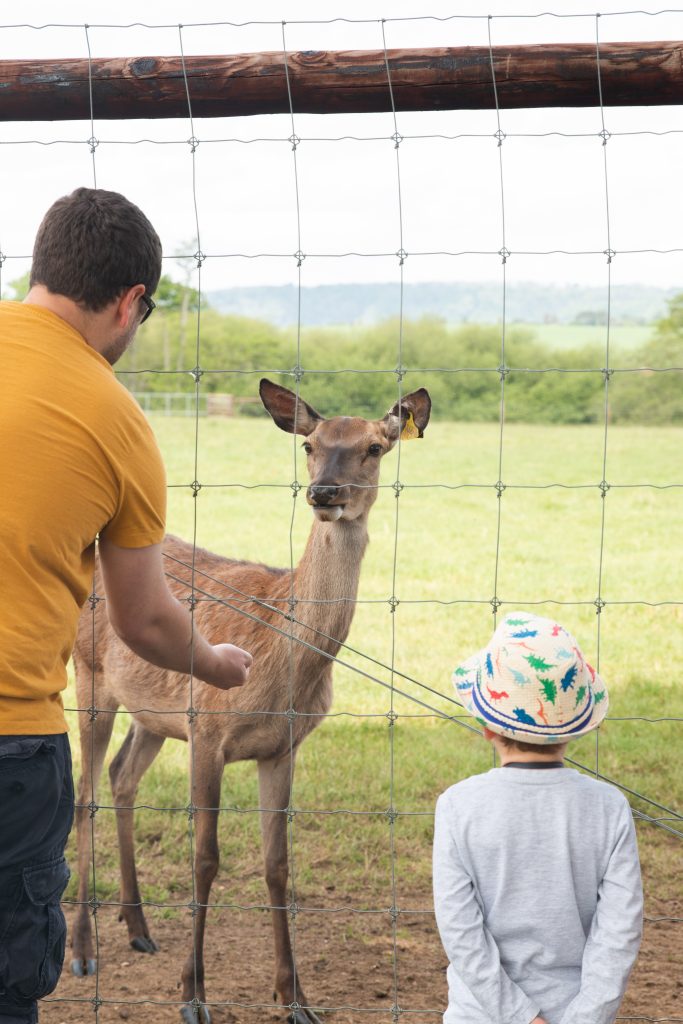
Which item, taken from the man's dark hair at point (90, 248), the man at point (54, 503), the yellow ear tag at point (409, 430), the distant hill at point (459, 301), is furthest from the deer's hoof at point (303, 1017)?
the distant hill at point (459, 301)

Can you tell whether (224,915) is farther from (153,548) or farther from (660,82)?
(660,82)

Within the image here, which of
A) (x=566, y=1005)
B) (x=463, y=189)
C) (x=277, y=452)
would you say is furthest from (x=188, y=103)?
(x=463, y=189)

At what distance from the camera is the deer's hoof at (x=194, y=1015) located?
4.30 m

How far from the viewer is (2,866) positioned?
2455 mm

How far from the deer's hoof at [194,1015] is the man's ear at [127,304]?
8.90ft

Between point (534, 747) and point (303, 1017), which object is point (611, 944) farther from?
point (303, 1017)

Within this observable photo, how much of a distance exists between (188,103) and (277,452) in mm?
20686

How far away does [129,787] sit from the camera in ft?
18.8

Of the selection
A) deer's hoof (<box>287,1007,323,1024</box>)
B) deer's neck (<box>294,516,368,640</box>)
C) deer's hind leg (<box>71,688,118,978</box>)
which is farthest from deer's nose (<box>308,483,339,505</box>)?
deer's hoof (<box>287,1007,323,1024</box>)

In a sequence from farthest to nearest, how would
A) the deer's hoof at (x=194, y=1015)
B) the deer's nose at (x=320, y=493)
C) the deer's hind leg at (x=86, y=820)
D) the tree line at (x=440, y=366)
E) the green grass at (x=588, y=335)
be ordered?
the green grass at (x=588, y=335), the tree line at (x=440, y=366), the deer's hind leg at (x=86, y=820), the deer's nose at (x=320, y=493), the deer's hoof at (x=194, y=1015)

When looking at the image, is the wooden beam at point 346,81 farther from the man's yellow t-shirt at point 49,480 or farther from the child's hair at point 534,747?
the child's hair at point 534,747

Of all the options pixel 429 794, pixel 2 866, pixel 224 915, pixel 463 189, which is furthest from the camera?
pixel 463 189

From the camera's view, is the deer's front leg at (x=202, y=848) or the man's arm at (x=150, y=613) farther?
the deer's front leg at (x=202, y=848)

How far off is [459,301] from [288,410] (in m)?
89.4
